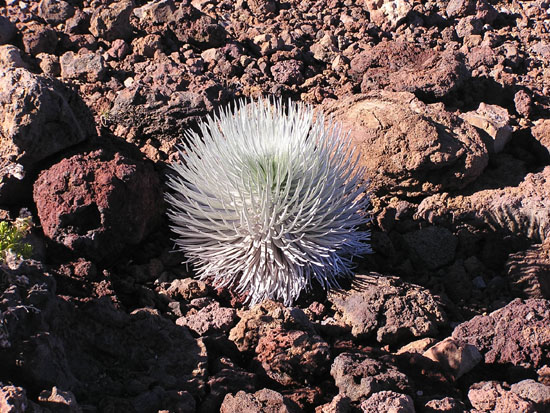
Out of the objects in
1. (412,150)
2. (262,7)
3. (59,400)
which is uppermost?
(262,7)

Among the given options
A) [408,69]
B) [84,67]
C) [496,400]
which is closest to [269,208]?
[496,400]

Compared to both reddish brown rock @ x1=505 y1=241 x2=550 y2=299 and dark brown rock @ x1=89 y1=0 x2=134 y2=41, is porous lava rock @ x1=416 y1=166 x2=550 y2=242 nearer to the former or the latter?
reddish brown rock @ x1=505 y1=241 x2=550 y2=299

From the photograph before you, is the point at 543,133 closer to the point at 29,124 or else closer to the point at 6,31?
the point at 29,124

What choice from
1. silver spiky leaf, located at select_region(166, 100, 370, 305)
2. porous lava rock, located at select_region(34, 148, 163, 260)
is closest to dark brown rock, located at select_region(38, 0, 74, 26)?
porous lava rock, located at select_region(34, 148, 163, 260)

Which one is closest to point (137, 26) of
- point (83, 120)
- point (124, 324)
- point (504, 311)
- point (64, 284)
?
point (83, 120)

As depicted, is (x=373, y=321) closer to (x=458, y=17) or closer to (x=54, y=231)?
(x=54, y=231)

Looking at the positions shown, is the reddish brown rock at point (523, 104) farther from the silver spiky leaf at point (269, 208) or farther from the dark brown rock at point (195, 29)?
the dark brown rock at point (195, 29)
